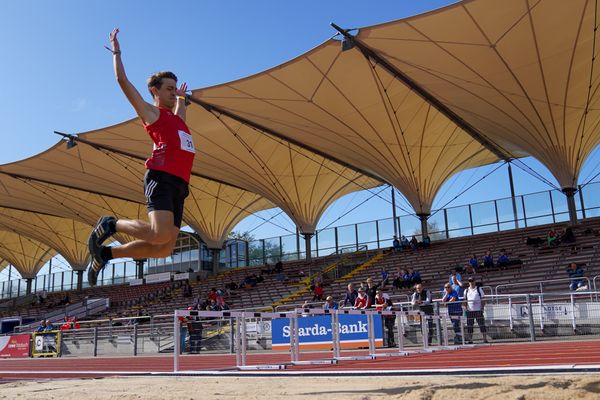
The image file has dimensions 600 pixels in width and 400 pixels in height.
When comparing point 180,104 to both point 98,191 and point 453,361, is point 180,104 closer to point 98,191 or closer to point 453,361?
point 453,361

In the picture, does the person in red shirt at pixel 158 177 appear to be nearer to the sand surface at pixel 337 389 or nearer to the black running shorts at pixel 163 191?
the black running shorts at pixel 163 191

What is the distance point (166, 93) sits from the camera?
5.45 metres

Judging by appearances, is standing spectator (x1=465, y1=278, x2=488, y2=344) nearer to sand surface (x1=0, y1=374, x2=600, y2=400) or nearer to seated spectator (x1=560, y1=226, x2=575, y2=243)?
sand surface (x1=0, y1=374, x2=600, y2=400)

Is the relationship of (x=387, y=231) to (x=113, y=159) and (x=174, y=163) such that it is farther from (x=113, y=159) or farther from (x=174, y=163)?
(x=174, y=163)

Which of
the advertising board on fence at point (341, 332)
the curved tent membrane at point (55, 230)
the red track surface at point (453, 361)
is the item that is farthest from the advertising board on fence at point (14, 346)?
the curved tent membrane at point (55, 230)

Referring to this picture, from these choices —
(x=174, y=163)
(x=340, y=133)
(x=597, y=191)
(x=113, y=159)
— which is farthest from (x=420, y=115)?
(x=174, y=163)

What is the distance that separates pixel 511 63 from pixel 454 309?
11.5m

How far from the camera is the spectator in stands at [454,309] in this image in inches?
559

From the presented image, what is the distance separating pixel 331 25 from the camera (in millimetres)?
20406

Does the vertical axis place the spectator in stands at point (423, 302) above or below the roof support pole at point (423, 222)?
below

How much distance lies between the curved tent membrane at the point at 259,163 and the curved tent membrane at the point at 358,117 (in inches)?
81.0

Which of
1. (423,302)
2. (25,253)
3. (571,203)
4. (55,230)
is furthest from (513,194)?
(25,253)

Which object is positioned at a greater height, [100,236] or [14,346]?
[100,236]

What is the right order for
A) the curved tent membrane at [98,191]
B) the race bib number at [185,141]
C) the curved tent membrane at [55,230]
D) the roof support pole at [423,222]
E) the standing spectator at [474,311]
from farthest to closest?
the curved tent membrane at [55,230] < the roof support pole at [423,222] < the curved tent membrane at [98,191] < the standing spectator at [474,311] < the race bib number at [185,141]
